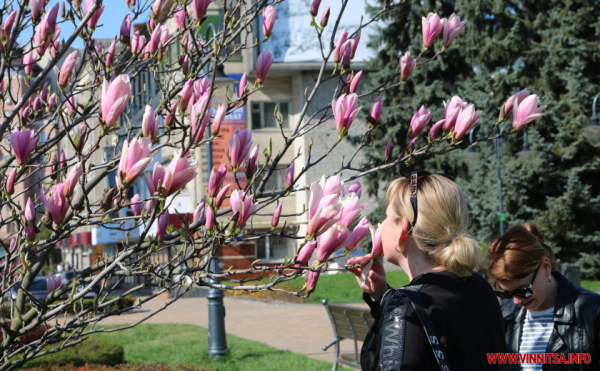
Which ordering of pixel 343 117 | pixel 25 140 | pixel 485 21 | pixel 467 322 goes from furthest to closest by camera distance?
pixel 485 21, pixel 343 117, pixel 25 140, pixel 467 322

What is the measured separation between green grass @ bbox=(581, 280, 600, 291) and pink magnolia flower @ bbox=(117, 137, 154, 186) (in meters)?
20.2

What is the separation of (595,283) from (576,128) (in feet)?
17.4

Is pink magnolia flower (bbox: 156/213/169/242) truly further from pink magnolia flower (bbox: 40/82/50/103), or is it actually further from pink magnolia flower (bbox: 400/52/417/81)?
pink magnolia flower (bbox: 40/82/50/103)

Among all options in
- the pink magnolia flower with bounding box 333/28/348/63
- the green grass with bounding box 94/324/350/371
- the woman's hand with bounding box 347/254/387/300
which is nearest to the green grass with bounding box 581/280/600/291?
the green grass with bounding box 94/324/350/371

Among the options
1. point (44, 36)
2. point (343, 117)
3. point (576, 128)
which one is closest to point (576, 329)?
point (343, 117)

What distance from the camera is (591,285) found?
70.2 feet

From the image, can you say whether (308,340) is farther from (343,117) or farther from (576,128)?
(576,128)

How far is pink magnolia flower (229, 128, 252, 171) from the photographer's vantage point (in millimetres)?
2332

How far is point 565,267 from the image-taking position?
40.4 ft

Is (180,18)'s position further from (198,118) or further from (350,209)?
(350,209)

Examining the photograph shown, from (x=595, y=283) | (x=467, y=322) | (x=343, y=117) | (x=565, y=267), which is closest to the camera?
(x=467, y=322)

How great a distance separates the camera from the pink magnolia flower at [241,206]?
215cm

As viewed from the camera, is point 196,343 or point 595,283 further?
point 595,283

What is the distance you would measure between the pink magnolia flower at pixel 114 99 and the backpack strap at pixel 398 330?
3.06 ft
